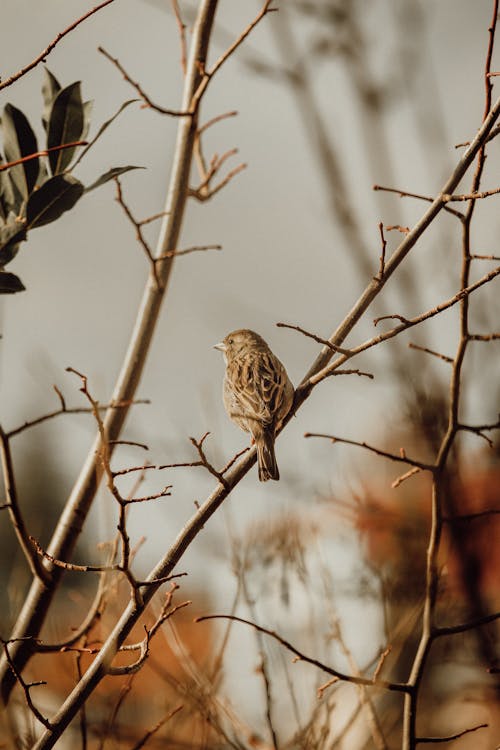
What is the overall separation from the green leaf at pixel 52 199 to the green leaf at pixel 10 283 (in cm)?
17

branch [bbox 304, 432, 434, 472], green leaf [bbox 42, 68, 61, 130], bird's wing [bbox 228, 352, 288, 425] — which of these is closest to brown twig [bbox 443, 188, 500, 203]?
branch [bbox 304, 432, 434, 472]

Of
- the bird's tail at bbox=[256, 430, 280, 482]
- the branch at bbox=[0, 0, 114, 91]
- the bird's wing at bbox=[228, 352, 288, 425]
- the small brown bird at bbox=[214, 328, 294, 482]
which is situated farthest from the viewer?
the bird's wing at bbox=[228, 352, 288, 425]

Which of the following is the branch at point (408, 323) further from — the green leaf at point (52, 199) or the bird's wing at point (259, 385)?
the bird's wing at point (259, 385)

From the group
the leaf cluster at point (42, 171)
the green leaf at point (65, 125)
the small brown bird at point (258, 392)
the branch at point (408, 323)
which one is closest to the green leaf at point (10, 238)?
the leaf cluster at point (42, 171)

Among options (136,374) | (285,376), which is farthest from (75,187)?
(285,376)

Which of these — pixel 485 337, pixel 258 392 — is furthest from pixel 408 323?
pixel 258 392

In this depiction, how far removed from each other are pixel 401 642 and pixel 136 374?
3.98ft

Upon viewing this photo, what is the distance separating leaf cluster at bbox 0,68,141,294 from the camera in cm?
189

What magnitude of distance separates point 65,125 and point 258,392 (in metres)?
2.01

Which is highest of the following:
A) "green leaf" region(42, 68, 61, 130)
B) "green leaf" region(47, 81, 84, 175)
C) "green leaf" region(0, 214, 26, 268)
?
"green leaf" region(42, 68, 61, 130)

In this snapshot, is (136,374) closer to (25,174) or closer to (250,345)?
(25,174)

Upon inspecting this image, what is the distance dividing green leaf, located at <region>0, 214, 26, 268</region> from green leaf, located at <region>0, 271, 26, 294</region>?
0.07 meters

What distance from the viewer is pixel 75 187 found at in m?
1.89

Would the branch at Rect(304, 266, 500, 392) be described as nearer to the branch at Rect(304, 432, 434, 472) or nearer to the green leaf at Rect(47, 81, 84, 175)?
the branch at Rect(304, 432, 434, 472)
